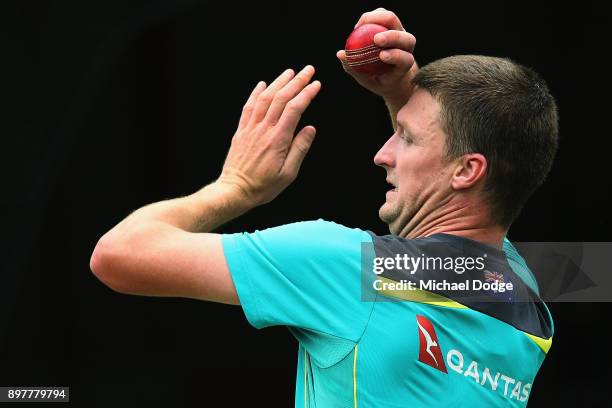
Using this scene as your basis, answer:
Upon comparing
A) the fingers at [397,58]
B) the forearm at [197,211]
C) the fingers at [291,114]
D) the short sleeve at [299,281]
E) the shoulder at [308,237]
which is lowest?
the short sleeve at [299,281]

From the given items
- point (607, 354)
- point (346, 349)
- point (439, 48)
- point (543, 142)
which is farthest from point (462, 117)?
point (607, 354)

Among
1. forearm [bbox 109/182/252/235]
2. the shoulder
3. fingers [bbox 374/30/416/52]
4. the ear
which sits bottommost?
the shoulder

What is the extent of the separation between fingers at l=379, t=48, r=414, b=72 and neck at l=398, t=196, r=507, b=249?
52 centimetres

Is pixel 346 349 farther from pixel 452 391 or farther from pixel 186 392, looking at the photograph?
pixel 186 392

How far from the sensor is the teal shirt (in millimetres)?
2586

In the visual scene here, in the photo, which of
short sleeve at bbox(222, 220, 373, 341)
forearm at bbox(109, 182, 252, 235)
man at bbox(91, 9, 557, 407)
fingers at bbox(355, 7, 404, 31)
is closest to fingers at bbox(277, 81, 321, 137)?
man at bbox(91, 9, 557, 407)

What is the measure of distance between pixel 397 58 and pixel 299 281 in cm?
90

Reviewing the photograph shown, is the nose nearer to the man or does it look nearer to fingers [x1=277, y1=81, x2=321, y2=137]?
the man

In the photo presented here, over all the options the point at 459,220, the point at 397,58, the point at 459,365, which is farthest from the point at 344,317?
the point at 397,58

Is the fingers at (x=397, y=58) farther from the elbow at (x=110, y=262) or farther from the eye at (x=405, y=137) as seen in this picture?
the elbow at (x=110, y=262)

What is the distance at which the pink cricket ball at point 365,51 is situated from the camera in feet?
10.1

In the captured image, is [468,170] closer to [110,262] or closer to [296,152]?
[296,152]

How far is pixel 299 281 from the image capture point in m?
2.61

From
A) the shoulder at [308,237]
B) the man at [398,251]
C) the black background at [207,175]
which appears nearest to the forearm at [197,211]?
the man at [398,251]
